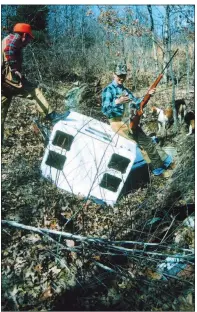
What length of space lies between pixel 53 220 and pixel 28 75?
228 centimetres

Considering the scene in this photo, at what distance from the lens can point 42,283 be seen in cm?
310

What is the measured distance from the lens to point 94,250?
299 cm

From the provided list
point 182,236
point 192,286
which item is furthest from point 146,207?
point 192,286

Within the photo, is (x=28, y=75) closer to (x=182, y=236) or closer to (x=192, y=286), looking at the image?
(x=182, y=236)

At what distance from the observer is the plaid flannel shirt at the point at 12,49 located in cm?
383

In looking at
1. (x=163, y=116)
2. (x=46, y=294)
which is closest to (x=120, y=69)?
(x=163, y=116)

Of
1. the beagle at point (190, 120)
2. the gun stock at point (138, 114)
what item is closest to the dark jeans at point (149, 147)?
the gun stock at point (138, 114)

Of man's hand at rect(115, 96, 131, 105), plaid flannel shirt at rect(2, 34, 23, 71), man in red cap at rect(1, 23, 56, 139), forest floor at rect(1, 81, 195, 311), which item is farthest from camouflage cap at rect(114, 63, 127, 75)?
forest floor at rect(1, 81, 195, 311)

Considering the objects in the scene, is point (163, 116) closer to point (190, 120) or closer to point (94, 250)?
point (190, 120)

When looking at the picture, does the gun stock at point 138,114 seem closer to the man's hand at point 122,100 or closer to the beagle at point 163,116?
the man's hand at point 122,100

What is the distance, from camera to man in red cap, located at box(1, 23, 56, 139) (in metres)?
3.84

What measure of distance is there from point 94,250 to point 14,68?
2619 mm

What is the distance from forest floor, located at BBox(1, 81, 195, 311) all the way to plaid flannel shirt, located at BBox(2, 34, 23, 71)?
1397mm

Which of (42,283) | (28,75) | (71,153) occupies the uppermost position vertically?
(28,75)
